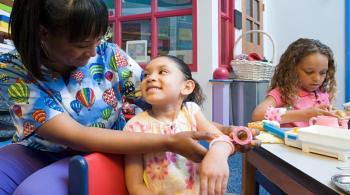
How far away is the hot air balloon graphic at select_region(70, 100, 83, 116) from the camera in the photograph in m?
0.78

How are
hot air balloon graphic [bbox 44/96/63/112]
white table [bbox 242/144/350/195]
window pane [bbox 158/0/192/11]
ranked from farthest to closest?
window pane [bbox 158/0/192/11]
hot air balloon graphic [bbox 44/96/63/112]
white table [bbox 242/144/350/195]

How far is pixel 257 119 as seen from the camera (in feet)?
3.85

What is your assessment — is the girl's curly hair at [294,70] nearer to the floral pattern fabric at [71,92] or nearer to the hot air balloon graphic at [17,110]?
the floral pattern fabric at [71,92]

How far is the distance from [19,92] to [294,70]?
1004mm

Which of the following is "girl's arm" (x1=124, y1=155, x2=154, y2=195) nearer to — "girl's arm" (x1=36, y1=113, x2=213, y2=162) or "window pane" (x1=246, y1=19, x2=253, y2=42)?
"girl's arm" (x1=36, y1=113, x2=213, y2=162)

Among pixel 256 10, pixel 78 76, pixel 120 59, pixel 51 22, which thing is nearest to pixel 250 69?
pixel 256 10

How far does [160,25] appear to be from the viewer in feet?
8.15

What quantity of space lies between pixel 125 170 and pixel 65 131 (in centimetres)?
14

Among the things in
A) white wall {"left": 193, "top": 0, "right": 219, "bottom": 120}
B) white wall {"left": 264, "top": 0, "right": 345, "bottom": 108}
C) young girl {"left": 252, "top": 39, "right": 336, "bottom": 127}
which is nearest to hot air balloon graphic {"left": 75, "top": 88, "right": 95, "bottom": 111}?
young girl {"left": 252, "top": 39, "right": 336, "bottom": 127}

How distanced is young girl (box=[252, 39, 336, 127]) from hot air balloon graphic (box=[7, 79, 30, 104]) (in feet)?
2.55

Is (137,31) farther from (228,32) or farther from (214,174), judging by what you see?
(214,174)

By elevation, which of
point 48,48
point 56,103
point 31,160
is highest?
point 48,48

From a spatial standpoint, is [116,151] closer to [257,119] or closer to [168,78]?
[168,78]

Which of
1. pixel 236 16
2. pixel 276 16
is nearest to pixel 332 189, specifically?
pixel 236 16
